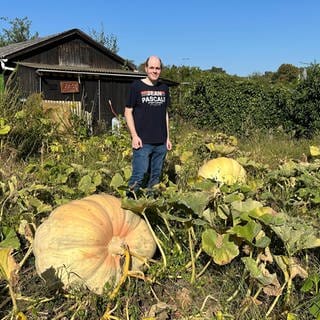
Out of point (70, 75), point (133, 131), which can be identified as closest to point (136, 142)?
point (133, 131)

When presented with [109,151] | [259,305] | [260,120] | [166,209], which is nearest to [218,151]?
[109,151]

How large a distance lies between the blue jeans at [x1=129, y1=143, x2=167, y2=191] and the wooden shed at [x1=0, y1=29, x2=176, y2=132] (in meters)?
8.56

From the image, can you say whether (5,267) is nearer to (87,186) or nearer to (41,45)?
(87,186)

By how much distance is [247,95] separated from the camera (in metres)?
13.2

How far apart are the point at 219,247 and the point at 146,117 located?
78.7 inches

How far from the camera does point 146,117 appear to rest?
15.0 ft

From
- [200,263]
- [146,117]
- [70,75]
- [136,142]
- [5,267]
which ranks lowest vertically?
[200,263]

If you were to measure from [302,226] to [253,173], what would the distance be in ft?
9.11

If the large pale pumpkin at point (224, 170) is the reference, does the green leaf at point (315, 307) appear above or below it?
below

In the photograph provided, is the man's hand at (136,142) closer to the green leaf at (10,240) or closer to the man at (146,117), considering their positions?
the man at (146,117)

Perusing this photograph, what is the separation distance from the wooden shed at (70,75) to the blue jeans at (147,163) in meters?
8.56

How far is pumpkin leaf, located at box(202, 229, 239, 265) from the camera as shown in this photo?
281 centimetres

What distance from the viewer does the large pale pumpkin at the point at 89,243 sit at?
300cm

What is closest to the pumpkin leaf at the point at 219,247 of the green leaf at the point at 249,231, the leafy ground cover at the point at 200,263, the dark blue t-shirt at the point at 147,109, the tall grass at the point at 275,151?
the leafy ground cover at the point at 200,263
